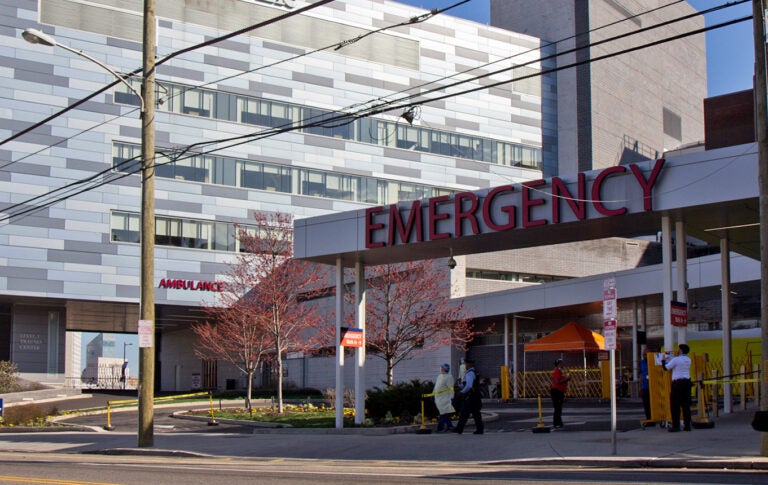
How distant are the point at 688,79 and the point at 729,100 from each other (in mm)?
69163

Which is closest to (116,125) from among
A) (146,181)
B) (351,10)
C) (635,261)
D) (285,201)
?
(285,201)

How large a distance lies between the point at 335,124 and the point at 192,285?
14131mm

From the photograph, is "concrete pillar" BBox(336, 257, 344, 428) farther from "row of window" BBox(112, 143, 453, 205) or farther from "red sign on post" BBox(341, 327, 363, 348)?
"row of window" BBox(112, 143, 453, 205)

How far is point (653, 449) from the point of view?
53.9 ft

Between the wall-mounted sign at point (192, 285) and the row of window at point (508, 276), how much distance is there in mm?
16504

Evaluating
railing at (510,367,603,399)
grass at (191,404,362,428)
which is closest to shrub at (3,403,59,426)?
grass at (191,404,362,428)

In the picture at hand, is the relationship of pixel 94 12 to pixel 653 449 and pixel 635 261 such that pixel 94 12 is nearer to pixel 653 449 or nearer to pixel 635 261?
pixel 635 261

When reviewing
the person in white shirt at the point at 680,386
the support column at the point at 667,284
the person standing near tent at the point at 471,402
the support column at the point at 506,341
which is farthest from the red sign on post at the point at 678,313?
the support column at the point at 506,341

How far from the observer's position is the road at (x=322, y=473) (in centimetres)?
1283

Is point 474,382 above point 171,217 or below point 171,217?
below

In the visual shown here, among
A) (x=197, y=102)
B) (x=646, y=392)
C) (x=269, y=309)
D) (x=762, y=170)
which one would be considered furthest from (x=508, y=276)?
(x=762, y=170)

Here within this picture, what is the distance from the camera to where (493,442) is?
63.3ft

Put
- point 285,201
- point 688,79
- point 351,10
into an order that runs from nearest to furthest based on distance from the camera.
Result: 1. point 285,201
2. point 351,10
3. point 688,79

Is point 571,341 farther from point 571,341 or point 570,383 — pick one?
point 570,383
